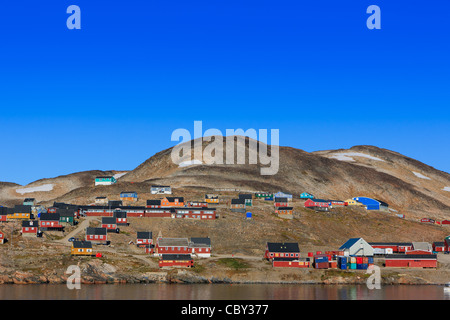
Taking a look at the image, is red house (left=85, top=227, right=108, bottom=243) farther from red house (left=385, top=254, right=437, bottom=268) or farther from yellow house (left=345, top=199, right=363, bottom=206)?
yellow house (left=345, top=199, right=363, bottom=206)

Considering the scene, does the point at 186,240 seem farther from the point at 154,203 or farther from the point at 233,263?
the point at 154,203

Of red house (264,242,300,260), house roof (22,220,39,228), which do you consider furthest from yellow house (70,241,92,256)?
red house (264,242,300,260)

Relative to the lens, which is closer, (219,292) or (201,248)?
(219,292)

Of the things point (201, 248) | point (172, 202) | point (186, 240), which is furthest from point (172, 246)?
point (172, 202)

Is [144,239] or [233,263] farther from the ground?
[144,239]

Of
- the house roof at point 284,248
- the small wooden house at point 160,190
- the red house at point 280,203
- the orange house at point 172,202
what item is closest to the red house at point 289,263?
the house roof at point 284,248
